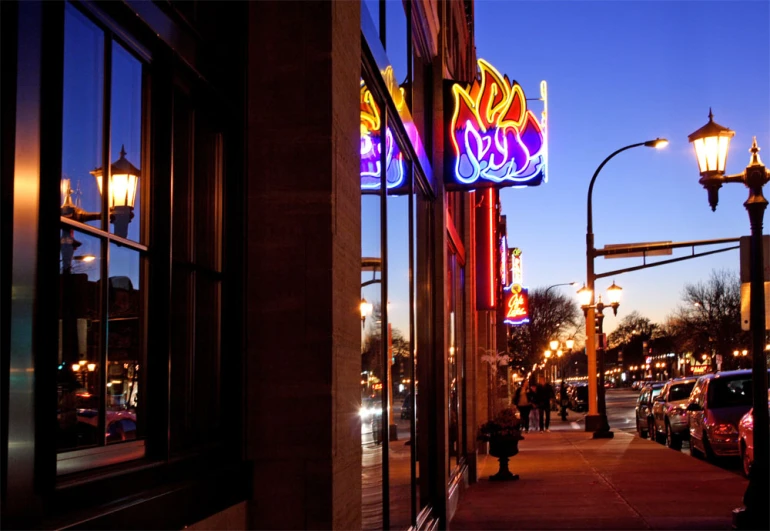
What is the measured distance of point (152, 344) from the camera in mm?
3523

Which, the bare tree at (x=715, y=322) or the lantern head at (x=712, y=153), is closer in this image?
the lantern head at (x=712, y=153)

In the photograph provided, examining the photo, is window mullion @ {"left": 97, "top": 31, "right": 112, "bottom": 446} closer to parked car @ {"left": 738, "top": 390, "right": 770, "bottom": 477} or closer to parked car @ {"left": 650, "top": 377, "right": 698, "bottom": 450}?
parked car @ {"left": 738, "top": 390, "right": 770, "bottom": 477}

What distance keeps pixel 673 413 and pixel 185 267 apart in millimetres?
22575

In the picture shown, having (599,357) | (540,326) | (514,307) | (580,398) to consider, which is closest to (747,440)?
(599,357)

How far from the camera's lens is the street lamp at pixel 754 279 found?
9742 millimetres

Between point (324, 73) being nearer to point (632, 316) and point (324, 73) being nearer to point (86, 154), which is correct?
point (86, 154)

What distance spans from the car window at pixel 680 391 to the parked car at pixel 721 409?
563cm

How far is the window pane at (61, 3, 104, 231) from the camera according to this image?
2957 mm

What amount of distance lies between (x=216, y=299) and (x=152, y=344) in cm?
63

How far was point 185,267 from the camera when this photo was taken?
3854 millimetres

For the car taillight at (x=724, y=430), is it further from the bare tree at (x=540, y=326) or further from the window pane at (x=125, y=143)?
the bare tree at (x=540, y=326)

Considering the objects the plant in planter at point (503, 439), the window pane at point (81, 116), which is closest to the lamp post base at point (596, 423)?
the plant in planter at point (503, 439)

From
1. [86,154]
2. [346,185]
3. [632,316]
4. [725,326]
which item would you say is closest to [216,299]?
[346,185]

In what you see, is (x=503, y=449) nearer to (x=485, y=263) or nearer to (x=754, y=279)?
(x=485, y=263)
